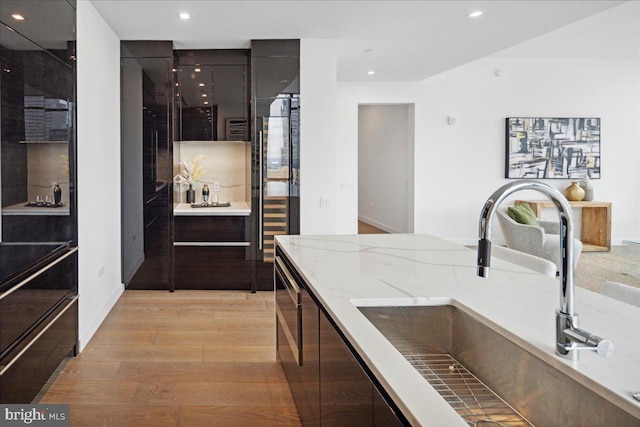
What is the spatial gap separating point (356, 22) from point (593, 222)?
5.55 metres

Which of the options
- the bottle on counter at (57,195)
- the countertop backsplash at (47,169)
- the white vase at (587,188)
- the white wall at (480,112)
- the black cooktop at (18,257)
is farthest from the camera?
the white wall at (480,112)

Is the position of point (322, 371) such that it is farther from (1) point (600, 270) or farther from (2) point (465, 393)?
(1) point (600, 270)

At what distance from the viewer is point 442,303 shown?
5.49ft

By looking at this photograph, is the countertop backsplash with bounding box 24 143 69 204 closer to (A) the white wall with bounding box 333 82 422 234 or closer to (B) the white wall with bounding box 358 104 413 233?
(A) the white wall with bounding box 333 82 422 234

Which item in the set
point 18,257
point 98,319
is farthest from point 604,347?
point 98,319

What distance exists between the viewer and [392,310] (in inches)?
67.0

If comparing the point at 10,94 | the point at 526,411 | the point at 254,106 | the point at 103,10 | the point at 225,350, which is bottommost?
the point at 225,350

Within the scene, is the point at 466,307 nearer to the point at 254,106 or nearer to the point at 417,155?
the point at 254,106

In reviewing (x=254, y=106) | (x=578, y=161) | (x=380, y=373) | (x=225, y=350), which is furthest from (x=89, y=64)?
(x=578, y=161)

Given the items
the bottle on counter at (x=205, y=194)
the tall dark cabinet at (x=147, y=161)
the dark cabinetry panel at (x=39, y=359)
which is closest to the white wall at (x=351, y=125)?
the bottle on counter at (x=205, y=194)

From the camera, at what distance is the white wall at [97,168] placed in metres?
3.59

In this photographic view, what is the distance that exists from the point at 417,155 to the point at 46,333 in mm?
6279

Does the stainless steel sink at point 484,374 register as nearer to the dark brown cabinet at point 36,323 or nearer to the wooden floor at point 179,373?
the wooden floor at point 179,373

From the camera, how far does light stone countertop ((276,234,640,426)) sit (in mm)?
1008
